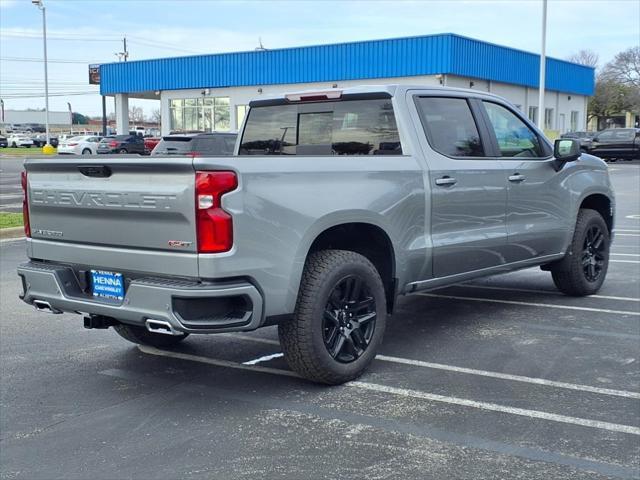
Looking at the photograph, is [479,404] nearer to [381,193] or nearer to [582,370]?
[582,370]

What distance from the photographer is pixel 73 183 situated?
471 cm

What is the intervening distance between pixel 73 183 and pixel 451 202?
108 inches

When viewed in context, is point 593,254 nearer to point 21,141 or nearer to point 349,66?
point 349,66

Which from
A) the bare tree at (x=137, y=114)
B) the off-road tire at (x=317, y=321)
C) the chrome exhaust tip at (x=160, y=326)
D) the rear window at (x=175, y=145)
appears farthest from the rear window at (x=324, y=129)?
the bare tree at (x=137, y=114)

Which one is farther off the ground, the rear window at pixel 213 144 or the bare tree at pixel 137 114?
the bare tree at pixel 137 114

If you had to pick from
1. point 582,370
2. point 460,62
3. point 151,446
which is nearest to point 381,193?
point 582,370

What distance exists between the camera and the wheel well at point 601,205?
25.2 feet

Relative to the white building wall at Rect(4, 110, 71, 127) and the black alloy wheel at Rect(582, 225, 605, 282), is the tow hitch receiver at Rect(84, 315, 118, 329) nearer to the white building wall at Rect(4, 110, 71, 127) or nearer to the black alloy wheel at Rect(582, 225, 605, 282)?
the black alloy wheel at Rect(582, 225, 605, 282)

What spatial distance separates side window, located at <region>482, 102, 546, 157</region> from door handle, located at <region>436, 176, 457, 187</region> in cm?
89

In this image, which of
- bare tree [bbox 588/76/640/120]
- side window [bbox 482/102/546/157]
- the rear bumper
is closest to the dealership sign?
bare tree [bbox 588/76/640/120]

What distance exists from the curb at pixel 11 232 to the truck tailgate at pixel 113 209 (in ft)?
26.3

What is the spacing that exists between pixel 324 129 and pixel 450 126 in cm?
101

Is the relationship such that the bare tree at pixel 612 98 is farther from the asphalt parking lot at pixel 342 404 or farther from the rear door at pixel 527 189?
the asphalt parking lot at pixel 342 404

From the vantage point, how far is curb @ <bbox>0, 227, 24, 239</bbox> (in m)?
12.4
